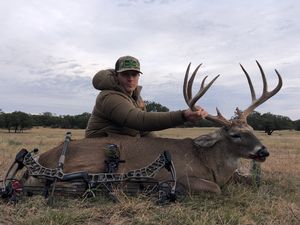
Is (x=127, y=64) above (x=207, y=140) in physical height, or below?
above

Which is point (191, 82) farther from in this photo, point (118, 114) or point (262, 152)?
point (262, 152)

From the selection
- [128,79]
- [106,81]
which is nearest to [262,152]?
[128,79]

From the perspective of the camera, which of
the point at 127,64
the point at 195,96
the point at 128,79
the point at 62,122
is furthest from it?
the point at 62,122

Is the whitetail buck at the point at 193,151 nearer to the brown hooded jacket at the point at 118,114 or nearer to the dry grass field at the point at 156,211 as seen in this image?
the brown hooded jacket at the point at 118,114

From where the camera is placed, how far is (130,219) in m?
4.23

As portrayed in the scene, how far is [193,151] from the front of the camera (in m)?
6.28

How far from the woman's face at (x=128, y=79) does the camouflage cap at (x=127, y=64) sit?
0.10 meters

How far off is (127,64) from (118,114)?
2.44ft

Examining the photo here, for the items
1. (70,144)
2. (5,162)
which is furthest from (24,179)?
(5,162)

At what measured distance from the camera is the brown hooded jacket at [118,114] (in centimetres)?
561

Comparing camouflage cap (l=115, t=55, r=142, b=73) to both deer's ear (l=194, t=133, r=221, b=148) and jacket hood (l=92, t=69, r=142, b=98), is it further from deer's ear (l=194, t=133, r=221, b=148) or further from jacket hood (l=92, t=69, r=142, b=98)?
deer's ear (l=194, t=133, r=221, b=148)

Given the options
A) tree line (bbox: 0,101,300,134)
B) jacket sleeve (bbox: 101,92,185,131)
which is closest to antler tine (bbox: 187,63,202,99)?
jacket sleeve (bbox: 101,92,185,131)

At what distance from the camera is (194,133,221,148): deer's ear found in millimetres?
6320

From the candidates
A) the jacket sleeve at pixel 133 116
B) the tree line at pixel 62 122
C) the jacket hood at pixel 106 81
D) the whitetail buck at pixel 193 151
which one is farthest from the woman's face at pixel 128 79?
the tree line at pixel 62 122
